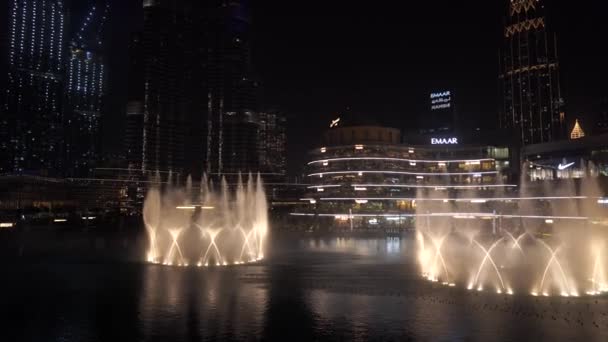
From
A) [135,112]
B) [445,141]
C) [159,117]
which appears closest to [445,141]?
[445,141]

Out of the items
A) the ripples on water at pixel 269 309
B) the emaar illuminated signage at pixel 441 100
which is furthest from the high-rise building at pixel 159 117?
the ripples on water at pixel 269 309

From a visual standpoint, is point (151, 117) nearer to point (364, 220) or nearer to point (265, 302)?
point (364, 220)

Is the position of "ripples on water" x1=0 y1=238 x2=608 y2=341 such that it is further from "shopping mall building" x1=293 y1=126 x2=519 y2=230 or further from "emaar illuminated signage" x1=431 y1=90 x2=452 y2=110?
"emaar illuminated signage" x1=431 y1=90 x2=452 y2=110

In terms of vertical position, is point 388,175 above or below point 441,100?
below

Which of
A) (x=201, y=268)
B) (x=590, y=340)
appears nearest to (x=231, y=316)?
(x=590, y=340)

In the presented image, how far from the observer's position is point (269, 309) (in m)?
24.4

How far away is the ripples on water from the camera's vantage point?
19938mm

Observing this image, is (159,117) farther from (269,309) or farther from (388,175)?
(269,309)

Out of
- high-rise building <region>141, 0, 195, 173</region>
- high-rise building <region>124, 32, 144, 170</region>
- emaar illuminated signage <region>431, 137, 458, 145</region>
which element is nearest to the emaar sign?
emaar illuminated signage <region>431, 137, 458, 145</region>

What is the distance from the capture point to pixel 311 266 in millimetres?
41656

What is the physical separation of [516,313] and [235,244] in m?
39.4

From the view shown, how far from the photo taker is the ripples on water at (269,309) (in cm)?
1994

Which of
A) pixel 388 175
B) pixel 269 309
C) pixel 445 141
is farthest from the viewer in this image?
pixel 445 141

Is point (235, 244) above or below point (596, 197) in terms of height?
below
